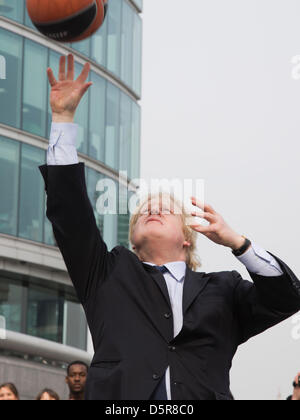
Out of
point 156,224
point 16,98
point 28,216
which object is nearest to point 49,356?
point 28,216

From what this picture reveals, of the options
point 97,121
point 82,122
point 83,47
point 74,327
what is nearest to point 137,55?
point 83,47

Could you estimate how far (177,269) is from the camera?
470cm

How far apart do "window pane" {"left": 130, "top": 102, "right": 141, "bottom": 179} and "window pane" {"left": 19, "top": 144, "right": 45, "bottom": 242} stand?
16.4ft

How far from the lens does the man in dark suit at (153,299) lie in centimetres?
423

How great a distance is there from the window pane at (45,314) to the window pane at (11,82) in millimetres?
5001

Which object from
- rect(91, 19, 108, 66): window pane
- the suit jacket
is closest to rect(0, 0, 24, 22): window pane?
rect(91, 19, 108, 66): window pane

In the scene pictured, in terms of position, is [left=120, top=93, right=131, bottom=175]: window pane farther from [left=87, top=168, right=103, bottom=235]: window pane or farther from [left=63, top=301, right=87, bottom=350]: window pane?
[left=63, top=301, right=87, bottom=350]: window pane

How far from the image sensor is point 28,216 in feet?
93.0

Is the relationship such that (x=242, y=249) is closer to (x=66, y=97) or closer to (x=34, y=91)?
(x=66, y=97)

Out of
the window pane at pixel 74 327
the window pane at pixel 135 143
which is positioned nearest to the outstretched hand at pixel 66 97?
the window pane at pixel 74 327

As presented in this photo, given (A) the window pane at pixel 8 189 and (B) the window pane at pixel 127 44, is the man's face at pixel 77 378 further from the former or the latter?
(B) the window pane at pixel 127 44

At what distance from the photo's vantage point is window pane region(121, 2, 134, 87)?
3303 centimetres
